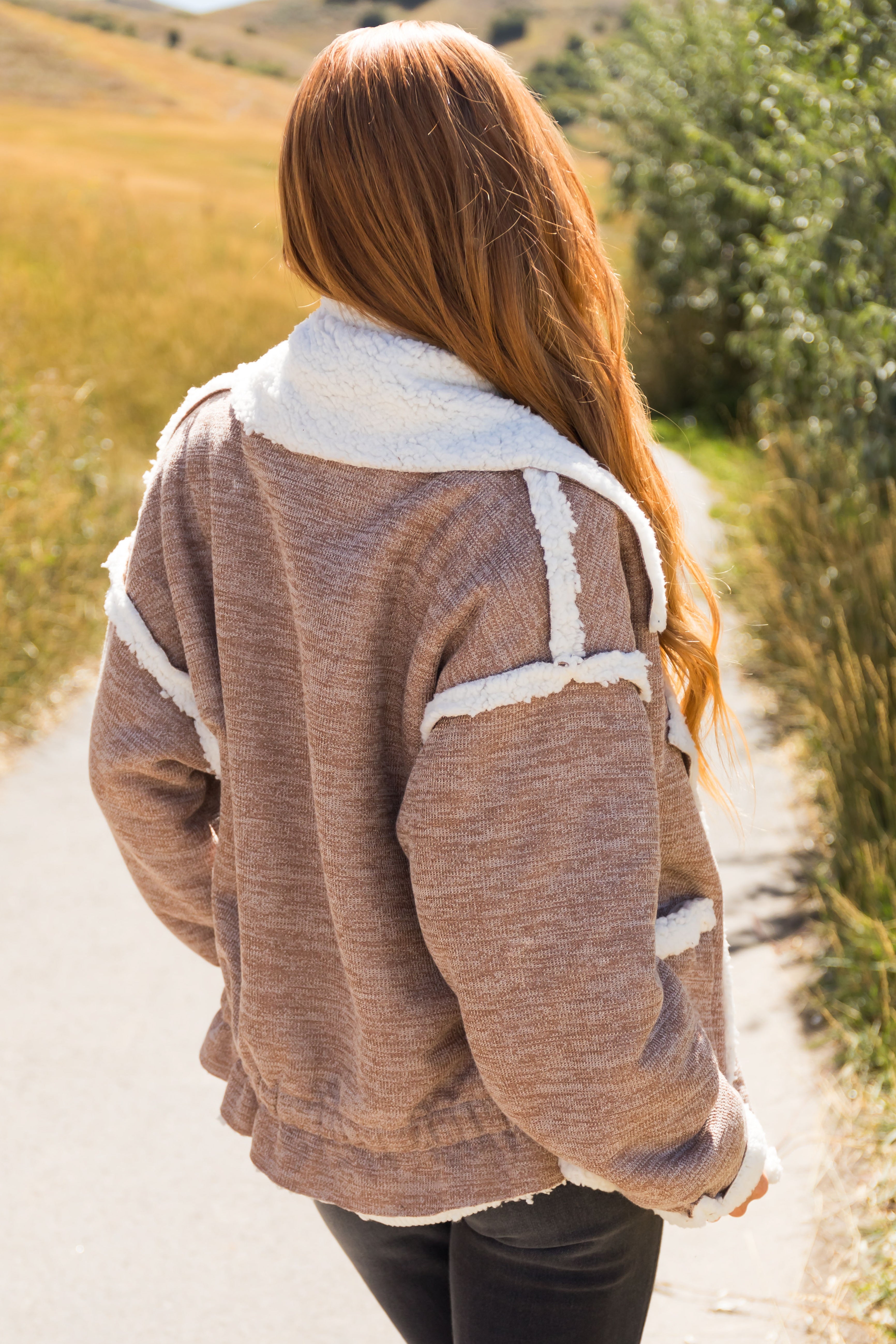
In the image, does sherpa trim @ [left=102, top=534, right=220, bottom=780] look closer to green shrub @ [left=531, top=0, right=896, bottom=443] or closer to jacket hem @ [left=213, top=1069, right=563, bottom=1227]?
jacket hem @ [left=213, top=1069, right=563, bottom=1227]

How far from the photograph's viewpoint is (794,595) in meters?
4.93

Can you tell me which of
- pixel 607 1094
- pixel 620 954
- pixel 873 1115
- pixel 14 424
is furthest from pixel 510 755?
pixel 14 424

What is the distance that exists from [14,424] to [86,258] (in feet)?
16.5

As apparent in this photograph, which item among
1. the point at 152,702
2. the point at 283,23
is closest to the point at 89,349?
the point at 152,702

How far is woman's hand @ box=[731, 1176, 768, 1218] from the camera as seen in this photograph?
1079mm

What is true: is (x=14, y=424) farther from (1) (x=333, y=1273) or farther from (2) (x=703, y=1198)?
(2) (x=703, y=1198)

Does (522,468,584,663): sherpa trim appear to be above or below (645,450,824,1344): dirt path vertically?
above

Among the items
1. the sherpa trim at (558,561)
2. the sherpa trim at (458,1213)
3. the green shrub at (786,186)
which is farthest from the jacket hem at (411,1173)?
the green shrub at (786,186)

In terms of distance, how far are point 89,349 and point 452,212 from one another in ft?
25.9

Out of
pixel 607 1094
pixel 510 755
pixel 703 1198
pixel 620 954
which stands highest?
pixel 510 755

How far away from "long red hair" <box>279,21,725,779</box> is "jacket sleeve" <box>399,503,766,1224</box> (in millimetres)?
218

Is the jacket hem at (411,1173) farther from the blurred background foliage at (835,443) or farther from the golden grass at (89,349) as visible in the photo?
the blurred background foliage at (835,443)

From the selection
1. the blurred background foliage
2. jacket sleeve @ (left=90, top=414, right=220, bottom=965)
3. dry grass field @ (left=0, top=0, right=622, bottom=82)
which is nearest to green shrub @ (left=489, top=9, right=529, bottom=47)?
dry grass field @ (left=0, top=0, right=622, bottom=82)

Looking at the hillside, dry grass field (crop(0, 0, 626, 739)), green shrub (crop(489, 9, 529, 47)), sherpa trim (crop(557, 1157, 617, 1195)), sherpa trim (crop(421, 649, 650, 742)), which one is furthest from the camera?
green shrub (crop(489, 9, 529, 47))
